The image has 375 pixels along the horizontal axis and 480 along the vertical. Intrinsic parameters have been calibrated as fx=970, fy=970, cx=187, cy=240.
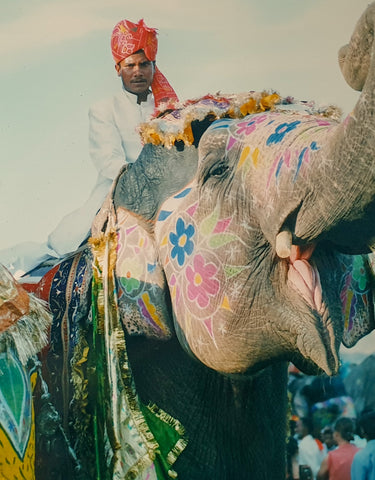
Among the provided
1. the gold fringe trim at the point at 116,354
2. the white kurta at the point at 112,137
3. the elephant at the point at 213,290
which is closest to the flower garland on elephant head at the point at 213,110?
the elephant at the point at 213,290

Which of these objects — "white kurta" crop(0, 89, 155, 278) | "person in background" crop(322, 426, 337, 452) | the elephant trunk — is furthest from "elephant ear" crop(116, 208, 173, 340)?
"person in background" crop(322, 426, 337, 452)

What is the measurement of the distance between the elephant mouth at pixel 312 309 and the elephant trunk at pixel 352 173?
72mm

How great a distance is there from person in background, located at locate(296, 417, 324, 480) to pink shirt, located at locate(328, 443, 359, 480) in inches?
2.2

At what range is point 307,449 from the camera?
432cm

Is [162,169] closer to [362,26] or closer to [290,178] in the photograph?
[290,178]

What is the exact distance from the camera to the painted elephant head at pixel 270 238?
1963 mm

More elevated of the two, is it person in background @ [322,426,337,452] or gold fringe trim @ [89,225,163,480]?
gold fringe trim @ [89,225,163,480]

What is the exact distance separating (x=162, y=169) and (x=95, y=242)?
0.90 ft

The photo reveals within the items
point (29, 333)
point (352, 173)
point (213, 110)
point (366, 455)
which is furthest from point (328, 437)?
point (352, 173)

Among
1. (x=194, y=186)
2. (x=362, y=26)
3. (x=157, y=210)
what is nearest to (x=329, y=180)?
(x=362, y=26)

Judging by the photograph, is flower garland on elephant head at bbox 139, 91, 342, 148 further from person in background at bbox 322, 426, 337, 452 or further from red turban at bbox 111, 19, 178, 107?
person in background at bbox 322, 426, 337, 452

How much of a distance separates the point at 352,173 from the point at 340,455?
265 centimetres

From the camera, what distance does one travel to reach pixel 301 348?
211cm

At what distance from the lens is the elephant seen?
2059 mm
